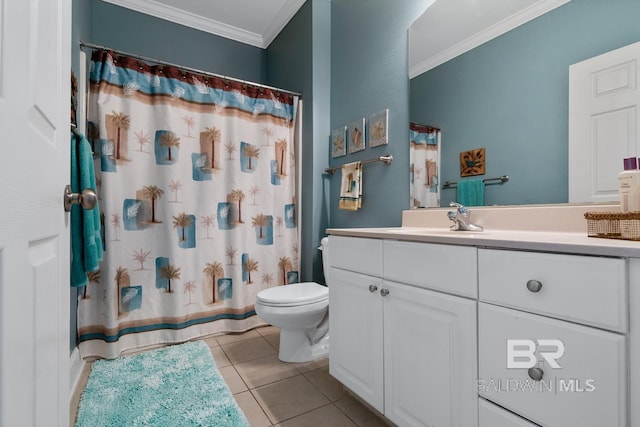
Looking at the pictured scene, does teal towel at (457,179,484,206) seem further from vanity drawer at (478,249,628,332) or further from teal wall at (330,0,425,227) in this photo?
vanity drawer at (478,249,628,332)

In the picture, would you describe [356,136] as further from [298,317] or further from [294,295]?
[298,317]

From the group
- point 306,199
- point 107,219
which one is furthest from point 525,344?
point 107,219

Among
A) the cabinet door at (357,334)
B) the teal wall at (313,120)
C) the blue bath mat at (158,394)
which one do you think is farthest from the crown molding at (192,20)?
the blue bath mat at (158,394)

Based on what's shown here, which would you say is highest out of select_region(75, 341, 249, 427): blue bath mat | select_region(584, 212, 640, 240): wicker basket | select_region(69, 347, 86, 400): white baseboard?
select_region(584, 212, 640, 240): wicker basket

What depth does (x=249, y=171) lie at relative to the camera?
2.27 metres

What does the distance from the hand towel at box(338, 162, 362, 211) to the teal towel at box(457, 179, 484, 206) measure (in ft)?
2.22

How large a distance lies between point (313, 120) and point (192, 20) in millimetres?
1476

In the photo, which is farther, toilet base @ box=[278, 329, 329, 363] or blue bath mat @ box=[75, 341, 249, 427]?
toilet base @ box=[278, 329, 329, 363]

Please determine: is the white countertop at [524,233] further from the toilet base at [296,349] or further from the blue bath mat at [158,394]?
the blue bath mat at [158,394]

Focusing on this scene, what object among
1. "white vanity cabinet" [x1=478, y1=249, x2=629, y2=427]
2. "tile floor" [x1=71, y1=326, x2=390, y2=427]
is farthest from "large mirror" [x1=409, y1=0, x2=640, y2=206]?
"tile floor" [x1=71, y1=326, x2=390, y2=427]

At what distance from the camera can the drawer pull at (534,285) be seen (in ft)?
2.30

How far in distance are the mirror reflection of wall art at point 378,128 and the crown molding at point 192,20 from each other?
137 centimetres

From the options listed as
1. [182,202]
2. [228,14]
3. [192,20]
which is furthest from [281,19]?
[182,202]

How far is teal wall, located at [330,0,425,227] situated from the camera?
5.84 ft
